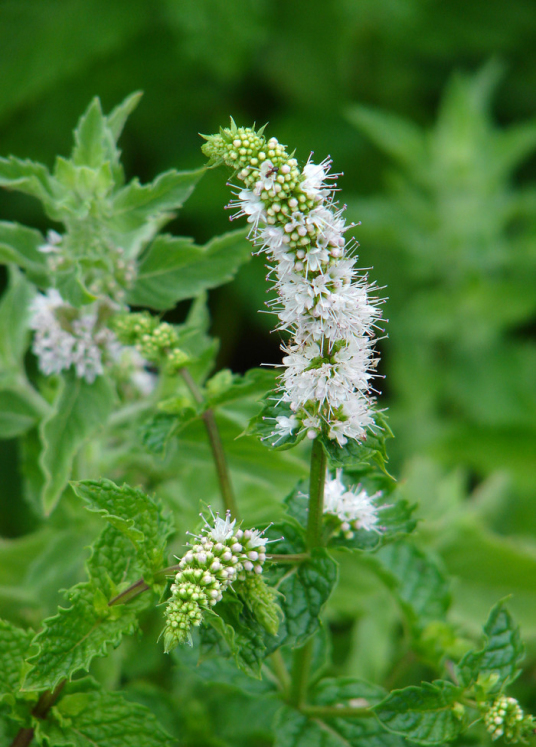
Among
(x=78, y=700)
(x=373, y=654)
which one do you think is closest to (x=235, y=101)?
(x=373, y=654)

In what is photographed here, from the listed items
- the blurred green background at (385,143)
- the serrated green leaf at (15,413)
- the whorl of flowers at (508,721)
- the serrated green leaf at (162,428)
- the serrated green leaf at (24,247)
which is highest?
the blurred green background at (385,143)

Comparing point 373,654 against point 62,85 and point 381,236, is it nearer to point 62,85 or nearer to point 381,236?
point 381,236

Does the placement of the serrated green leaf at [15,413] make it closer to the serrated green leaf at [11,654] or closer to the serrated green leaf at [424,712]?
the serrated green leaf at [11,654]

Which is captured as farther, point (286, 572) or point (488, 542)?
point (488, 542)

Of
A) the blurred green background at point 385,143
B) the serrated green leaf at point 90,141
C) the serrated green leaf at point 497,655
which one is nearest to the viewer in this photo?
the serrated green leaf at point 497,655

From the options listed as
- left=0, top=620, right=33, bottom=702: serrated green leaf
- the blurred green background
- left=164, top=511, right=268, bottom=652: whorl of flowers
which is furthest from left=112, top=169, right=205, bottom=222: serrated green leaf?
the blurred green background

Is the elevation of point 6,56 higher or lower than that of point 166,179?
higher

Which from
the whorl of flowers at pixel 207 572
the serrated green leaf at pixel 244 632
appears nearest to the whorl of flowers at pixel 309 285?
the whorl of flowers at pixel 207 572
